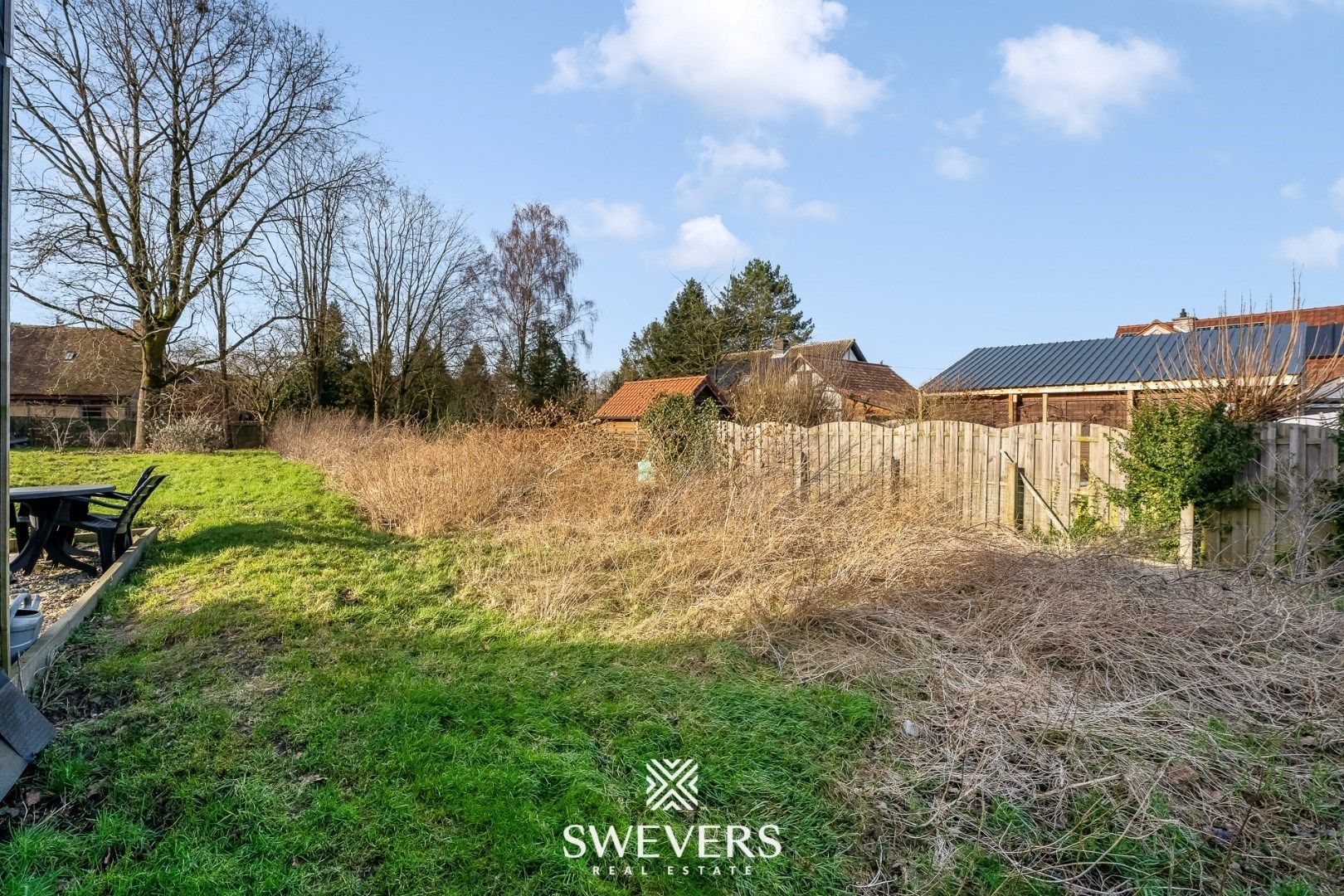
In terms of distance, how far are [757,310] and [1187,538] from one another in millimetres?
30137

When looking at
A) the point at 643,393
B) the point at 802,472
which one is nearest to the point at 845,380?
the point at 643,393

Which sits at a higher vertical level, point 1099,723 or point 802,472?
point 802,472

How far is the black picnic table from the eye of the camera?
593 centimetres

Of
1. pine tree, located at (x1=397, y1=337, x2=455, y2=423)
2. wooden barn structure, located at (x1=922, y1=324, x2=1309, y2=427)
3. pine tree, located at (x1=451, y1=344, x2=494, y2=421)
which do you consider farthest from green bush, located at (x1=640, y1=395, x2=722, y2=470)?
pine tree, located at (x1=397, y1=337, x2=455, y2=423)

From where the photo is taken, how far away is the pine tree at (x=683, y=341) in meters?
33.3

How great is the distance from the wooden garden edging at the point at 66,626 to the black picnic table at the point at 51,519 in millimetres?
319

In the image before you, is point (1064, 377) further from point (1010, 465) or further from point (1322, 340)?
point (1010, 465)

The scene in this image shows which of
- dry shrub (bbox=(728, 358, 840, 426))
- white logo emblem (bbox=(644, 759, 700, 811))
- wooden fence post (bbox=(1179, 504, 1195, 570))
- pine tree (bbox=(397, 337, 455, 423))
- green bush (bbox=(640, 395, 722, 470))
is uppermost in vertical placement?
pine tree (bbox=(397, 337, 455, 423))

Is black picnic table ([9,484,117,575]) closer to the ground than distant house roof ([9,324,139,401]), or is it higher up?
closer to the ground

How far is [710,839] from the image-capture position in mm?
2473

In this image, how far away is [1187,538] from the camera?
6.91 metres

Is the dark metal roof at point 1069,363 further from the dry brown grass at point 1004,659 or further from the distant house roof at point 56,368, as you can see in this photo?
the distant house roof at point 56,368

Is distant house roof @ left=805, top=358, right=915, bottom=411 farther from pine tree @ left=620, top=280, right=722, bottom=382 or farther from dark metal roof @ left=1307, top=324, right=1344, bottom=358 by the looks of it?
dark metal roof @ left=1307, top=324, right=1344, bottom=358

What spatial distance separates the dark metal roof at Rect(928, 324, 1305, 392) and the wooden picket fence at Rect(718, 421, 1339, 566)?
28.3 ft
